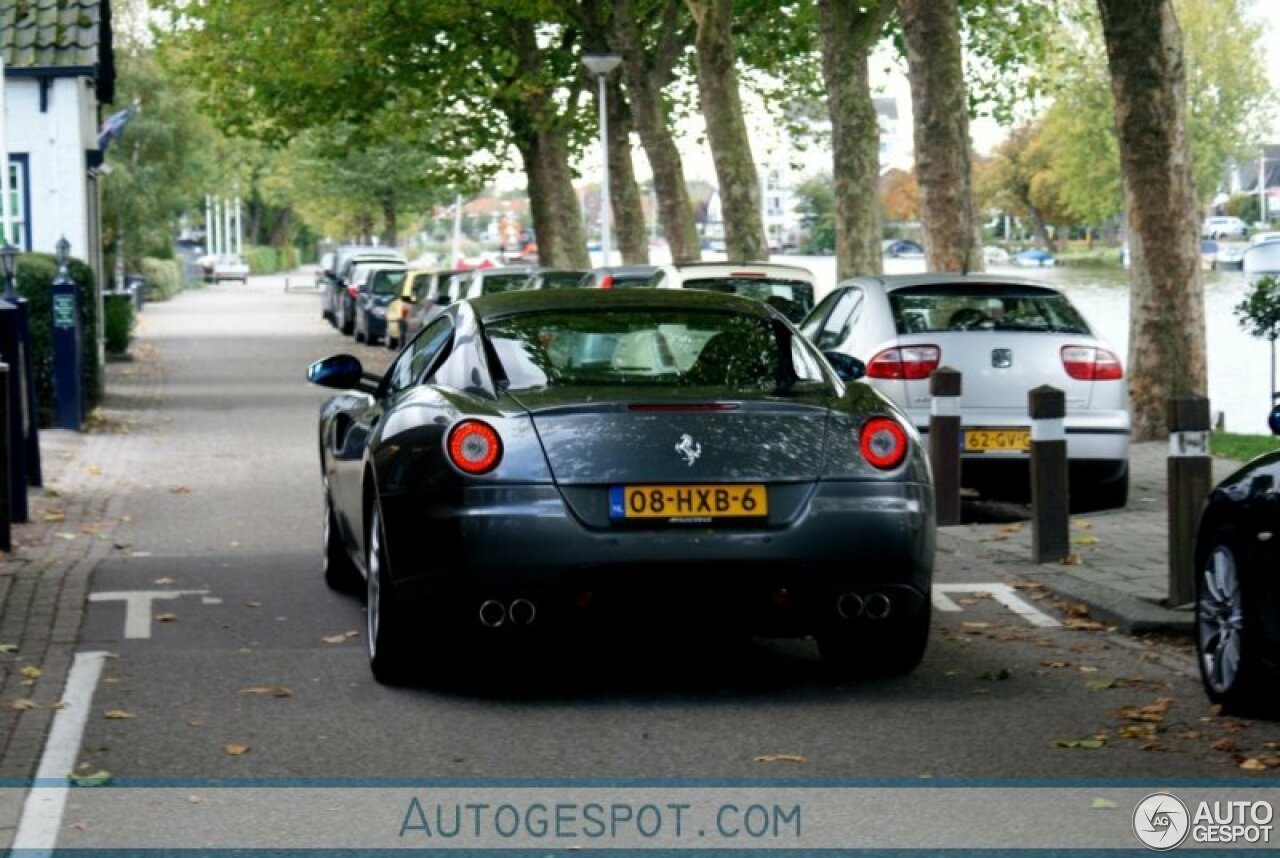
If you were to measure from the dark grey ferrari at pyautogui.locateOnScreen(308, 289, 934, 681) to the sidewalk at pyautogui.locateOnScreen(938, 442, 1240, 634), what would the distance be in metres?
1.76

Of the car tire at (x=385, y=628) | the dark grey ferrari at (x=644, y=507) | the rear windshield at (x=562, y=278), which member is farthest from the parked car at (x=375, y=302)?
the dark grey ferrari at (x=644, y=507)

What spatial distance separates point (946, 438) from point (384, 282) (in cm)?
3383

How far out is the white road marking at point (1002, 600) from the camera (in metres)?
10.4

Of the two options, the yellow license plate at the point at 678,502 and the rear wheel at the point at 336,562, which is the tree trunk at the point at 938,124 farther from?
the yellow license plate at the point at 678,502

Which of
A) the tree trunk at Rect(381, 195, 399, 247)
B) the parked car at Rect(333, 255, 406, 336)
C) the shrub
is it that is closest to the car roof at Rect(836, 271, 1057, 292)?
the shrub

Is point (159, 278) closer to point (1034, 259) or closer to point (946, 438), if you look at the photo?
point (1034, 259)

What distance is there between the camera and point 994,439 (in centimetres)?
1470

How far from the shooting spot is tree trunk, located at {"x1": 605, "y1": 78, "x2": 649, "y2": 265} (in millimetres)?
44781

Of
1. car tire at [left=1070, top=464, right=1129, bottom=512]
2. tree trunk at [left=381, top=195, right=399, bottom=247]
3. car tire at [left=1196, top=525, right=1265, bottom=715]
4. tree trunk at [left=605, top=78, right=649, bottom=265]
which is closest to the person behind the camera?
car tire at [left=1196, top=525, right=1265, bottom=715]

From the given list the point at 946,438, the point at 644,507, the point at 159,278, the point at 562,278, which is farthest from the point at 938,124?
the point at 159,278

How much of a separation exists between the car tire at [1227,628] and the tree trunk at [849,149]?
22.6 metres

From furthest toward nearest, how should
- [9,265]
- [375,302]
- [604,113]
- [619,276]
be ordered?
1. [375,302]
2. [604,113]
3. [619,276]
4. [9,265]

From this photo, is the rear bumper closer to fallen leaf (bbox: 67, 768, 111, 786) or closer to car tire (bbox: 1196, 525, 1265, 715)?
car tire (bbox: 1196, 525, 1265, 715)

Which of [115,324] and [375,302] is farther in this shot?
[375,302]
